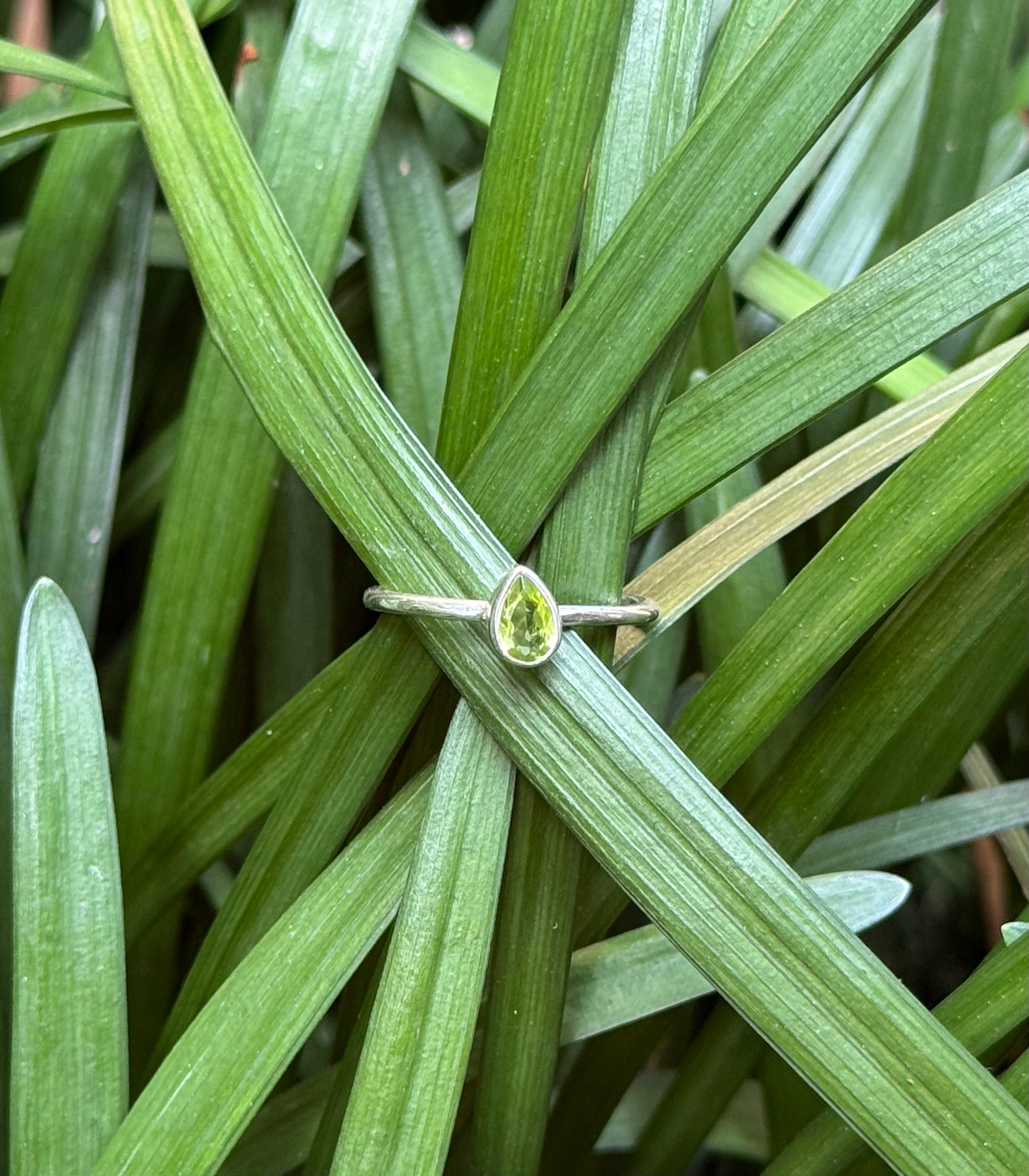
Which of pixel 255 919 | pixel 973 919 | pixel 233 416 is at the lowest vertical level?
pixel 973 919

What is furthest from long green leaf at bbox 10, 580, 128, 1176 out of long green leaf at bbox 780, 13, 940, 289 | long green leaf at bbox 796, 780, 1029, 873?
long green leaf at bbox 780, 13, 940, 289

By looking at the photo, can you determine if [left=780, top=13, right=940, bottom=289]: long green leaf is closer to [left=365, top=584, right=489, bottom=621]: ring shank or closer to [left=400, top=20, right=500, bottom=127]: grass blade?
[left=400, top=20, right=500, bottom=127]: grass blade

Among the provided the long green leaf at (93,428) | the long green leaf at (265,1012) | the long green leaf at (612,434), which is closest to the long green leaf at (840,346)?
the long green leaf at (612,434)

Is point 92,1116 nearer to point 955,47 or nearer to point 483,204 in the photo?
point 483,204

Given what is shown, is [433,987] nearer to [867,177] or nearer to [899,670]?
[899,670]

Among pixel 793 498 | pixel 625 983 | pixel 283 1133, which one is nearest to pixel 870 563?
pixel 793 498

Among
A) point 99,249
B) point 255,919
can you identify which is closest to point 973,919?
point 255,919
